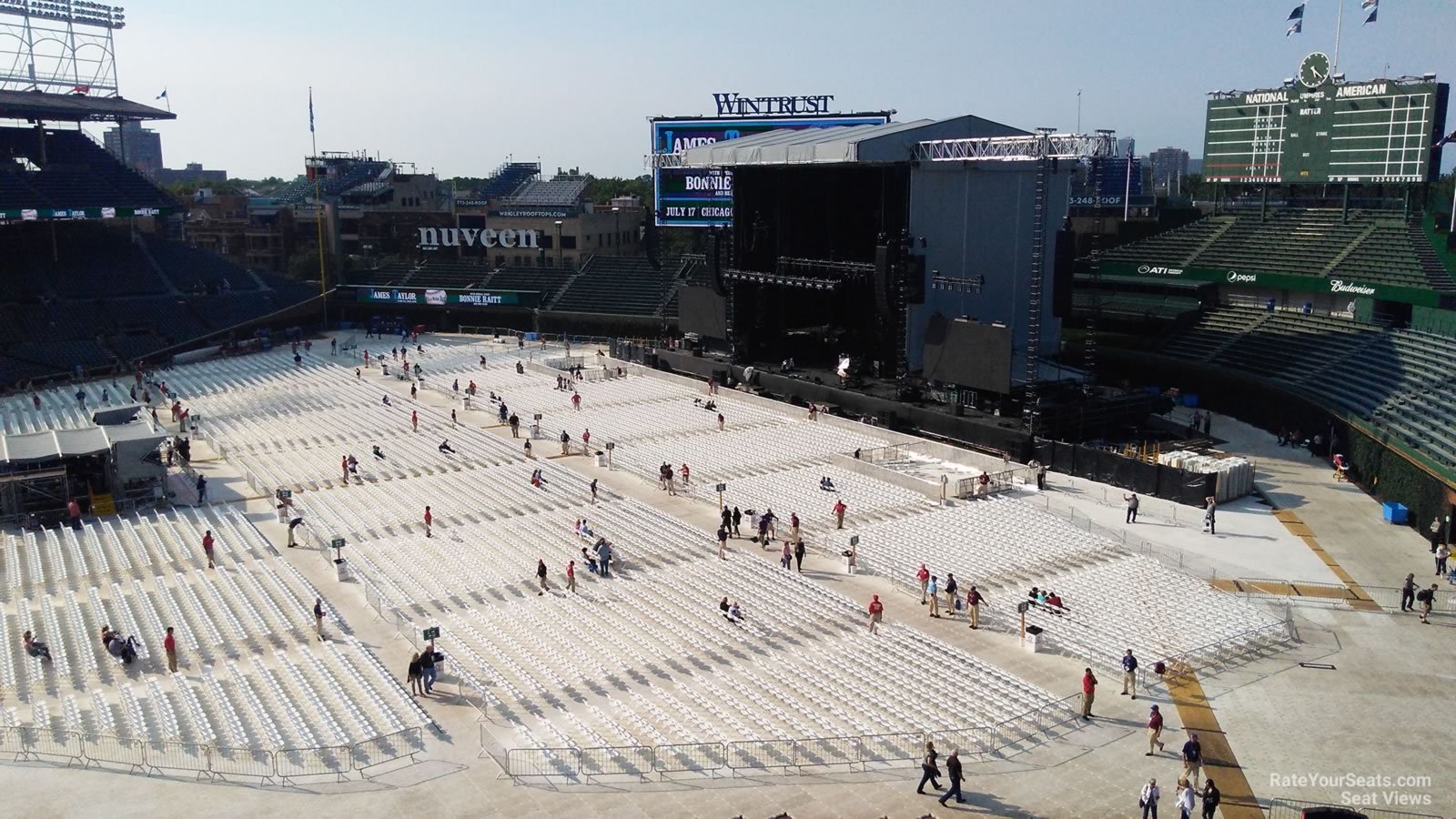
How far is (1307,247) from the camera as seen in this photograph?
50.2 m

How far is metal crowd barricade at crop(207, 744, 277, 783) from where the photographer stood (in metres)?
17.5

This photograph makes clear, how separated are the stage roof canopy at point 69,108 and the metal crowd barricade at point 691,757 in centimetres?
6162

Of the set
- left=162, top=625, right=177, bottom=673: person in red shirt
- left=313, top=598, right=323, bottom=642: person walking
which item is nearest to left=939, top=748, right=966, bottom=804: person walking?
left=313, top=598, right=323, bottom=642: person walking

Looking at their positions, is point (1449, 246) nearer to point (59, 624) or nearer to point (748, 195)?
point (748, 195)

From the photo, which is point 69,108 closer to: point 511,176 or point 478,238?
point 478,238

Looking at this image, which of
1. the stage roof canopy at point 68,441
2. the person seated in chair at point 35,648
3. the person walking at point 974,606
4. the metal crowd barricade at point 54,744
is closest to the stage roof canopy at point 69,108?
the stage roof canopy at point 68,441

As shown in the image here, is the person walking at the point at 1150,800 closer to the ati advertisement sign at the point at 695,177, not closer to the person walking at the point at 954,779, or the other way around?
the person walking at the point at 954,779

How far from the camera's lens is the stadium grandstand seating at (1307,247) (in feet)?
148

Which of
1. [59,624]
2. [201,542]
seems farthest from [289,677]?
[201,542]

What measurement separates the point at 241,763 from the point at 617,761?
612cm

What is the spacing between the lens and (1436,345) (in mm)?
37656

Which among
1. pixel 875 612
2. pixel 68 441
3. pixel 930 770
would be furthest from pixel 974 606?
pixel 68 441

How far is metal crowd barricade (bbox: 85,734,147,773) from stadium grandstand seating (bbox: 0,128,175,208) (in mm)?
54274

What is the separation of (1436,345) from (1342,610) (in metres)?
18.2
